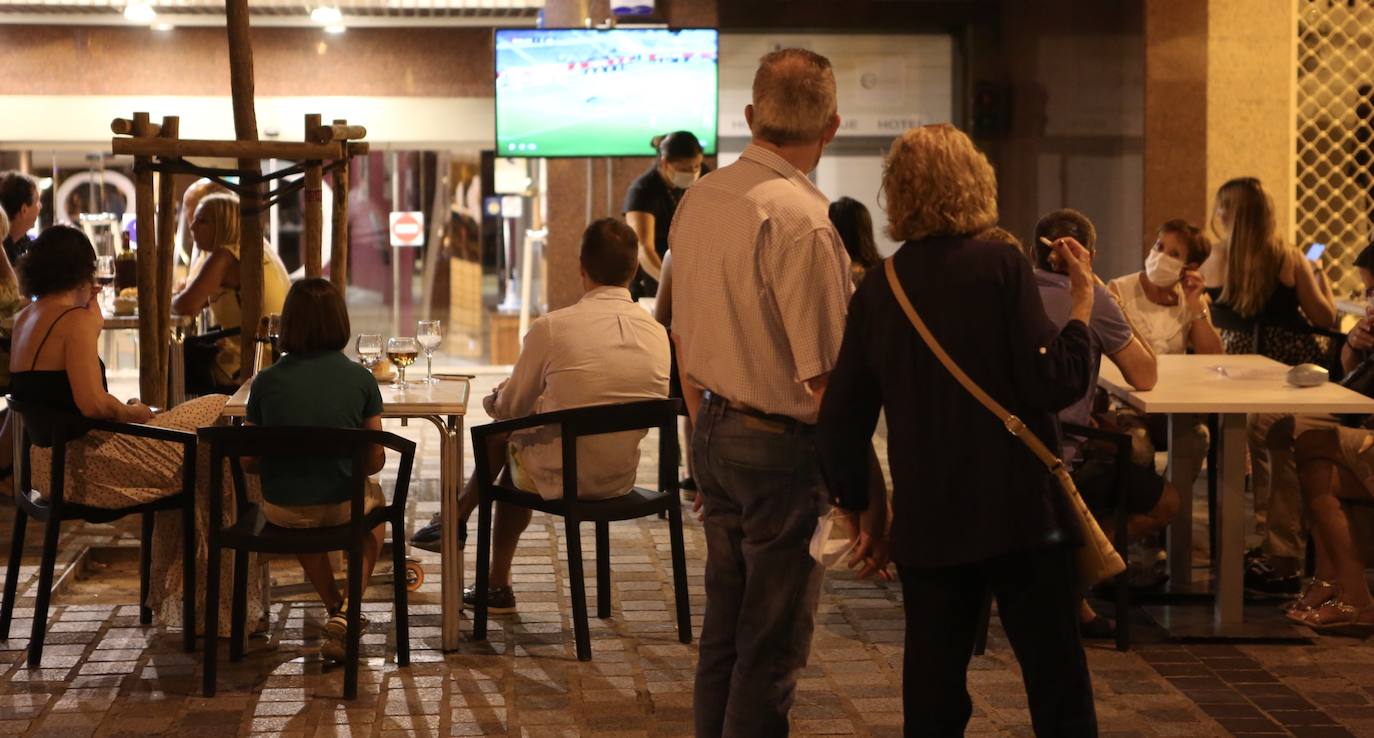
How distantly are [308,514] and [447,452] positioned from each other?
45cm

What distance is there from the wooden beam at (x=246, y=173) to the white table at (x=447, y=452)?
77 cm

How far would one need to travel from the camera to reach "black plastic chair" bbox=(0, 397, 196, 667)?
189 inches

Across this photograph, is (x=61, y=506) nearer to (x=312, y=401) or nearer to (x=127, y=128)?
(x=312, y=401)

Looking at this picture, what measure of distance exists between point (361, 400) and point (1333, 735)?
2.74 metres

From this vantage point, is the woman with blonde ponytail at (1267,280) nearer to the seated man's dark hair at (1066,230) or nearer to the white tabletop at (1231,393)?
the white tabletop at (1231,393)

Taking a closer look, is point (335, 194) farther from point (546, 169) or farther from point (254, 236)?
point (546, 169)

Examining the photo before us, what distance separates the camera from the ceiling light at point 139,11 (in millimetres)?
11633

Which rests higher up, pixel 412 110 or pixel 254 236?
pixel 412 110

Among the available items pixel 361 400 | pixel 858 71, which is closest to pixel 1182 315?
pixel 361 400

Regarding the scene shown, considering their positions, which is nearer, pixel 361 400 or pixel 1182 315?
pixel 361 400

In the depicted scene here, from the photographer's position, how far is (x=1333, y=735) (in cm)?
427

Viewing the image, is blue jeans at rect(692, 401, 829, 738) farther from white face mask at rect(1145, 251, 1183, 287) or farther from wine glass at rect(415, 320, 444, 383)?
white face mask at rect(1145, 251, 1183, 287)

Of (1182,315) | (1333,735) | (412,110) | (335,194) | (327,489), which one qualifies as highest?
(412,110)

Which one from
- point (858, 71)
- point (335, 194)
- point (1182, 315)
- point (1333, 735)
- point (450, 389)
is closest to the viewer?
point (1333, 735)
